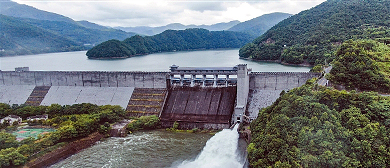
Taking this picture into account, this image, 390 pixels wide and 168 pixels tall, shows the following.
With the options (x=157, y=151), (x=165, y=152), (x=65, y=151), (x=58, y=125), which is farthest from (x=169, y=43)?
(x=165, y=152)

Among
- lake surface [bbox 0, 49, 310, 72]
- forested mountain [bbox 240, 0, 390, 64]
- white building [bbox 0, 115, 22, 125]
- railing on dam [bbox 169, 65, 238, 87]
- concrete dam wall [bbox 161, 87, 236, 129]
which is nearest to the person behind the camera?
concrete dam wall [bbox 161, 87, 236, 129]

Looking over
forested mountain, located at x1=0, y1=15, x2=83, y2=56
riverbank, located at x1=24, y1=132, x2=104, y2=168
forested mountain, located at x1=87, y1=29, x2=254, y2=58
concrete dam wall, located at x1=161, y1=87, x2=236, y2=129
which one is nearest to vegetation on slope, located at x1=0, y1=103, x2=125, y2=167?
riverbank, located at x1=24, y1=132, x2=104, y2=168

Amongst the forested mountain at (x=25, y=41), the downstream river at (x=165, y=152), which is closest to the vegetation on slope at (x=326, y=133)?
the downstream river at (x=165, y=152)

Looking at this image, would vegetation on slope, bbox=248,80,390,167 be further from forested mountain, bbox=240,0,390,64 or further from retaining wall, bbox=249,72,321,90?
forested mountain, bbox=240,0,390,64

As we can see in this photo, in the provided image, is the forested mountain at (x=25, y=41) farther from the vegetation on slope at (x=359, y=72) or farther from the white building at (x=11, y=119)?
the vegetation on slope at (x=359, y=72)

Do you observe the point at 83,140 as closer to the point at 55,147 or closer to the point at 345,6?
the point at 55,147
